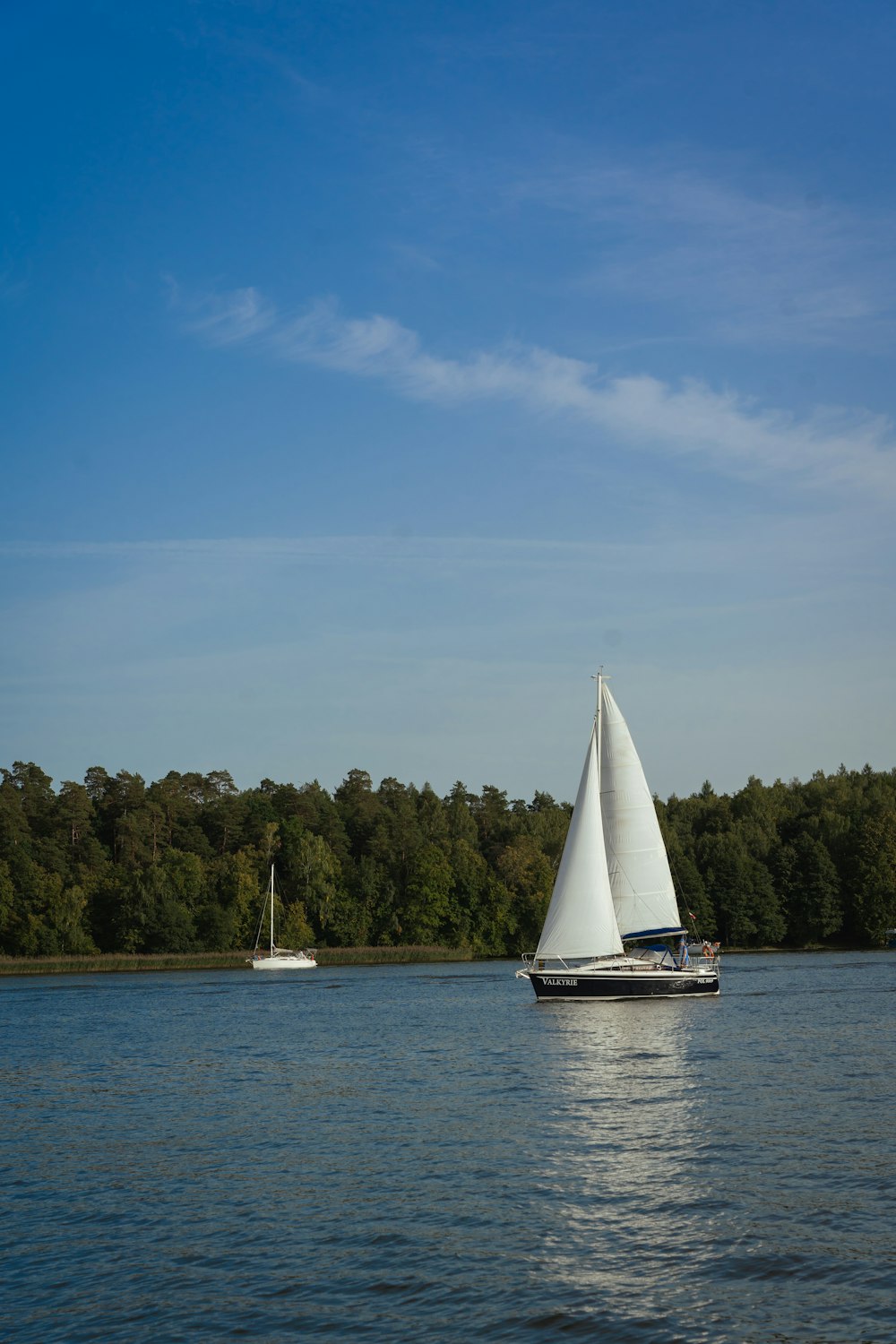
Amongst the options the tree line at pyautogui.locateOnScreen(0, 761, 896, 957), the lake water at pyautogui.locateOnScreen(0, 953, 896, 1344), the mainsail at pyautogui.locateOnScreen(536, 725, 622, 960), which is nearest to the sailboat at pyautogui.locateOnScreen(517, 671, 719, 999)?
the mainsail at pyautogui.locateOnScreen(536, 725, 622, 960)

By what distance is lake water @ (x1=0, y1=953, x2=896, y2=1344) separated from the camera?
56.0 ft

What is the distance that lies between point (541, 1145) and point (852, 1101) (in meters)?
8.78

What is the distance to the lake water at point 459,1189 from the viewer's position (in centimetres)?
1708

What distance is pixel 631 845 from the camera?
63625 millimetres

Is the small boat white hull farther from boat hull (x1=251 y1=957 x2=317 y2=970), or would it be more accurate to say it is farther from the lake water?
the lake water

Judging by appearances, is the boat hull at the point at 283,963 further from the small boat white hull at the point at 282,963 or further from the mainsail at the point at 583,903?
the mainsail at the point at 583,903

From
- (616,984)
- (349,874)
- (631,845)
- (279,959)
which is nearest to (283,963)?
(279,959)

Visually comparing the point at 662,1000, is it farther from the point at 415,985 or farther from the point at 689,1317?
the point at 689,1317

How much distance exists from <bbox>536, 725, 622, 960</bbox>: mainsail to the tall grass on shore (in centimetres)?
6772

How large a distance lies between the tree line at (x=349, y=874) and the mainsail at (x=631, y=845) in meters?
80.8

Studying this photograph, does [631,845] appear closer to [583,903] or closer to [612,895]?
[612,895]

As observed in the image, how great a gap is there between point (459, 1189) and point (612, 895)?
40512 mm

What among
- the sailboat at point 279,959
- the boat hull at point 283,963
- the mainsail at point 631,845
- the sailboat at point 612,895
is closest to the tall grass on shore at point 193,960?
the sailboat at point 279,959

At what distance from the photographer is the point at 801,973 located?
9331cm
